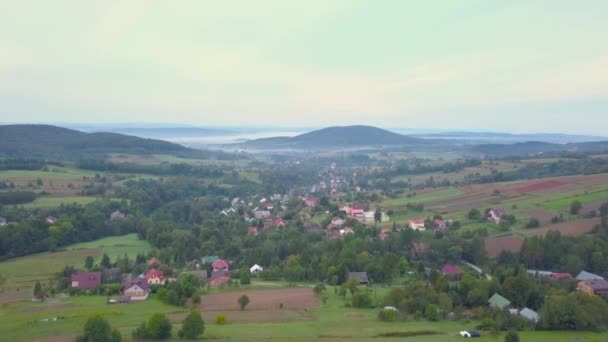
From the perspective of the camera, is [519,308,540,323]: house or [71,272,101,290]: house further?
[71,272,101,290]: house

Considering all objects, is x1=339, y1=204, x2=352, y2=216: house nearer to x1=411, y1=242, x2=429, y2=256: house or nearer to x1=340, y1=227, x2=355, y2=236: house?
x1=340, y1=227, x2=355, y2=236: house

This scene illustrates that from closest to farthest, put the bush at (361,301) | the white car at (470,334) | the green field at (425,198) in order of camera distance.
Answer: the white car at (470,334)
the bush at (361,301)
the green field at (425,198)

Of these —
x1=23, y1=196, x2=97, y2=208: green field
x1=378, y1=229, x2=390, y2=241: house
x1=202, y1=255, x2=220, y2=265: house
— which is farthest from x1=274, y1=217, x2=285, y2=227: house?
x1=23, y1=196, x2=97, y2=208: green field

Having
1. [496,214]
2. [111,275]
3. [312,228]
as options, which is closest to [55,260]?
[111,275]

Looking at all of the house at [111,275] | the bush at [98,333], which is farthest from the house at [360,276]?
the bush at [98,333]

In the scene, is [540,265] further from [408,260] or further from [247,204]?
[247,204]

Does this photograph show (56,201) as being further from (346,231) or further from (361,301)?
(361,301)

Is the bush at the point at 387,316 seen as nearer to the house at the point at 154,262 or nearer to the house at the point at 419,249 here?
the house at the point at 419,249
